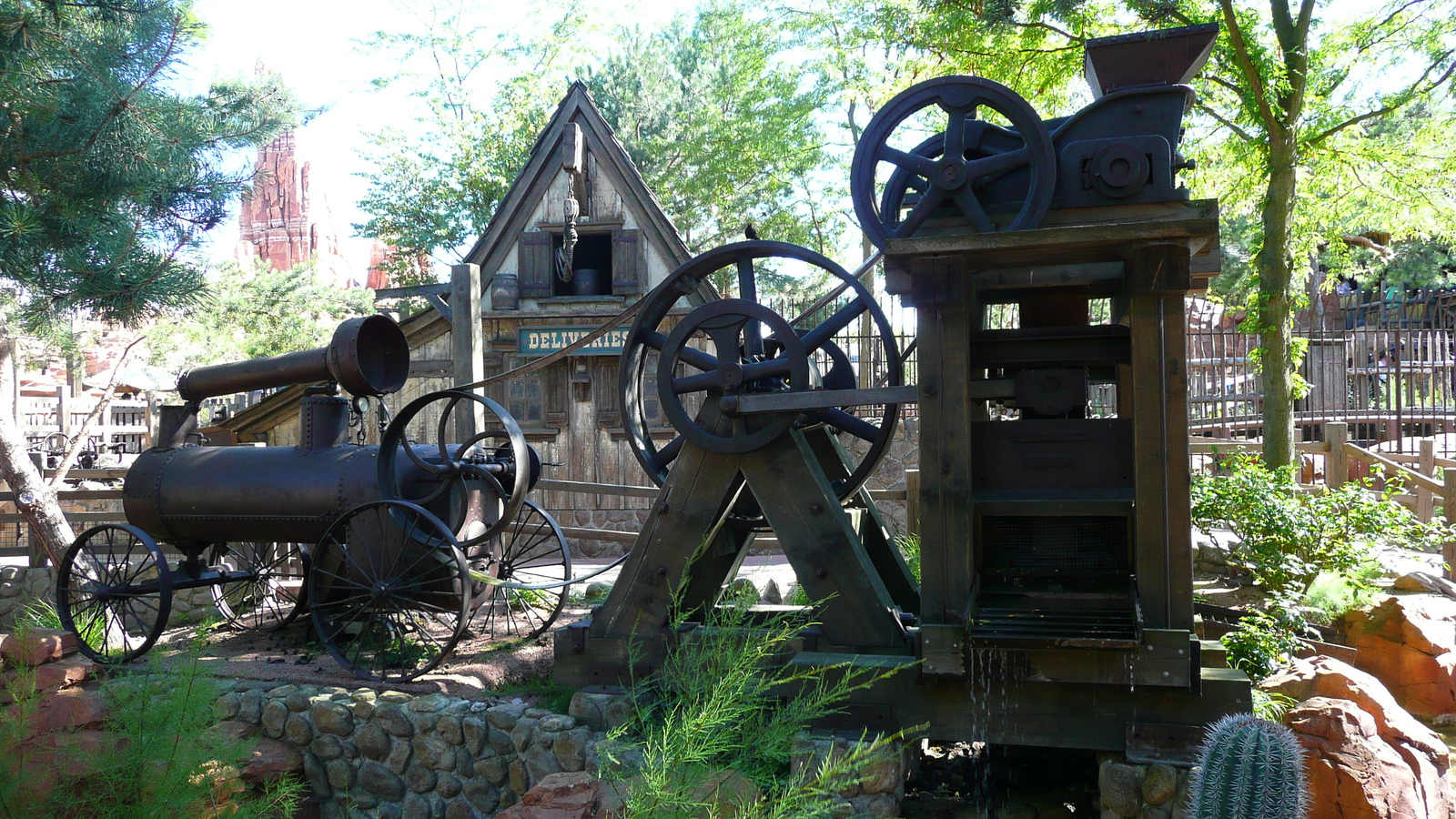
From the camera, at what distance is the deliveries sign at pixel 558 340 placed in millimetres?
12078

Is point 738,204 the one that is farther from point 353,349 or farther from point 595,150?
point 353,349

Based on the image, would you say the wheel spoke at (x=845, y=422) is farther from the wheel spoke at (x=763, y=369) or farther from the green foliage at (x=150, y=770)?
the green foliage at (x=150, y=770)

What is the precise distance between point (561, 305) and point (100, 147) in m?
5.89

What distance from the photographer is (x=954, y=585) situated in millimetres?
4355

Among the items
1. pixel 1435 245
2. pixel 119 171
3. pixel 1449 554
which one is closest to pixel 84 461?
pixel 119 171

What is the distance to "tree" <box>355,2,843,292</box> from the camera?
22.8 m

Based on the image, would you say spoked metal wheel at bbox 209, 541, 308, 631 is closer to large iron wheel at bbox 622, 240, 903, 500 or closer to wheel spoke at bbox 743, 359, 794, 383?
large iron wheel at bbox 622, 240, 903, 500

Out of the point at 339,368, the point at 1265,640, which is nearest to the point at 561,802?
the point at 339,368

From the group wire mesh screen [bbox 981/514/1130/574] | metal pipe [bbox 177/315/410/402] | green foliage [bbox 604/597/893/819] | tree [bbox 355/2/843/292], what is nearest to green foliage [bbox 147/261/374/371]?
tree [bbox 355/2/843/292]

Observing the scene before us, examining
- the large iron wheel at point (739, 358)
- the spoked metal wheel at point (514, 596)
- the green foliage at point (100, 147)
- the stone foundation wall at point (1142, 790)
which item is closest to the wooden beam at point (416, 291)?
the green foliage at point (100, 147)

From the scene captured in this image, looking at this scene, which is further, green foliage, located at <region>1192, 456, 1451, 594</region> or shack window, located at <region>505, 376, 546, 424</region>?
shack window, located at <region>505, 376, 546, 424</region>

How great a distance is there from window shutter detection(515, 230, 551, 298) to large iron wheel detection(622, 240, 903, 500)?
7.16 meters

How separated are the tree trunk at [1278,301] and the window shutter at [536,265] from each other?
7.90 meters

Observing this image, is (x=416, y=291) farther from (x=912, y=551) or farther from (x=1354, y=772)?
(x=1354, y=772)
